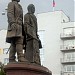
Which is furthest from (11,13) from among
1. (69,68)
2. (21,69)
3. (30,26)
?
(69,68)

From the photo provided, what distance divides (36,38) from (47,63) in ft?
170

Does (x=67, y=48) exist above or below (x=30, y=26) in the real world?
below

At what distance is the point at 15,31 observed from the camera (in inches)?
499

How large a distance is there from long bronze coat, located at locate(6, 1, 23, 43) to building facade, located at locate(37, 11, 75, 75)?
→ 5053 centimetres

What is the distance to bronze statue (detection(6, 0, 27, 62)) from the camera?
12719mm

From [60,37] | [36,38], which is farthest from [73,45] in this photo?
[36,38]

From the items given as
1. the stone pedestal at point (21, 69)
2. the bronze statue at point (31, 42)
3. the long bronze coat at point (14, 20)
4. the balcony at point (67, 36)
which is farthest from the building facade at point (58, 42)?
the stone pedestal at point (21, 69)

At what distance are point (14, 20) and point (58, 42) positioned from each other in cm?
5317

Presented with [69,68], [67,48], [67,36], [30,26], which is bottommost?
[69,68]

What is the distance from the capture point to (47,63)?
6525 centimetres

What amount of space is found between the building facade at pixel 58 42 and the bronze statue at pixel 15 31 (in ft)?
166

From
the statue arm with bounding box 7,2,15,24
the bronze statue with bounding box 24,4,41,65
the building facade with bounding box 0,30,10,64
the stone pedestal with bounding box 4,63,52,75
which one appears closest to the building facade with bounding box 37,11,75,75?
the building facade with bounding box 0,30,10,64

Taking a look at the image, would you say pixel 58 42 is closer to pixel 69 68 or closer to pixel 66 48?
pixel 66 48

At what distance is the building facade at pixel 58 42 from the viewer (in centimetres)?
6378
